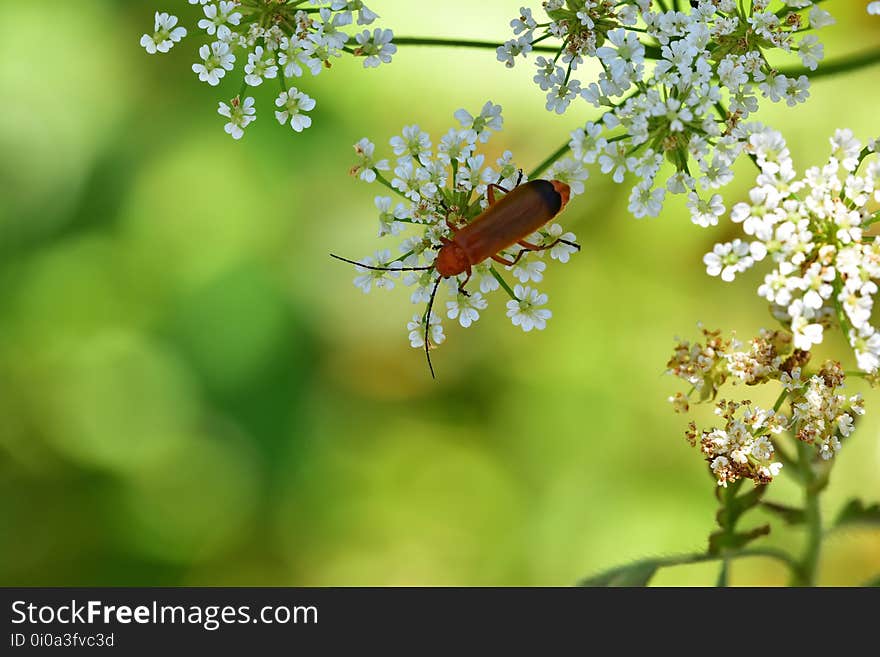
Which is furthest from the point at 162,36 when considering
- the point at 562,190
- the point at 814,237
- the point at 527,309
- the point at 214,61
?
the point at 814,237

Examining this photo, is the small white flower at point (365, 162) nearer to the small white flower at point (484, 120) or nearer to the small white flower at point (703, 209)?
the small white flower at point (484, 120)

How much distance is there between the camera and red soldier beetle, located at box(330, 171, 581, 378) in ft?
9.61

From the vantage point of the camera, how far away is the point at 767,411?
114 inches

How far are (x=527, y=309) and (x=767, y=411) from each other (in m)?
0.94

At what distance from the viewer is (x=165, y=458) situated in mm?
5164

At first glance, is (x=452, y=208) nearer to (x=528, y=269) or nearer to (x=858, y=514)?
(x=528, y=269)

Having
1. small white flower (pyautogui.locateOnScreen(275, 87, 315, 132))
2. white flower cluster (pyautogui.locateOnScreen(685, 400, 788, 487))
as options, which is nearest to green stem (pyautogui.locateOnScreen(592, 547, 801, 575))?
white flower cluster (pyautogui.locateOnScreen(685, 400, 788, 487))

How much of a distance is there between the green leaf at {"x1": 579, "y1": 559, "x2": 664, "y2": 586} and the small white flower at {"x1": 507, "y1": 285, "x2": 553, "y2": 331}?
1143mm

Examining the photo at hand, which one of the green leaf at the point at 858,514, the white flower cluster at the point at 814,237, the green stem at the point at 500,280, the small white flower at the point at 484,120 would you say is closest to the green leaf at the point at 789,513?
the green leaf at the point at 858,514

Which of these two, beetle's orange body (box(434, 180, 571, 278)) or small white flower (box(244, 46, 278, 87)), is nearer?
beetle's orange body (box(434, 180, 571, 278))

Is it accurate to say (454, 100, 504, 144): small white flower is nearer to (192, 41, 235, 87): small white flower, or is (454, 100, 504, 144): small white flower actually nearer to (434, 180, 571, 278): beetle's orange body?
(434, 180, 571, 278): beetle's orange body

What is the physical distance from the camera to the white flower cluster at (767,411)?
2.85 meters
